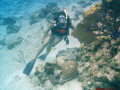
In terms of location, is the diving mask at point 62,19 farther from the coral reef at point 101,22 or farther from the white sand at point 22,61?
the white sand at point 22,61

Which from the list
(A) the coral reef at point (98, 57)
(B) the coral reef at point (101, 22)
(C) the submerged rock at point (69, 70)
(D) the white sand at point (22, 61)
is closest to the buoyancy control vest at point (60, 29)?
(B) the coral reef at point (101, 22)

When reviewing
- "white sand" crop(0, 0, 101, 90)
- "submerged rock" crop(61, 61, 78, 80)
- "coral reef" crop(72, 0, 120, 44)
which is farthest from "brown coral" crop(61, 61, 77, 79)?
"coral reef" crop(72, 0, 120, 44)

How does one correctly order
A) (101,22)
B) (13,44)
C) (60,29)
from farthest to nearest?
(13,44) < (60,29) < (101,22)

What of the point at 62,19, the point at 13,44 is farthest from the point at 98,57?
the point at 13,44

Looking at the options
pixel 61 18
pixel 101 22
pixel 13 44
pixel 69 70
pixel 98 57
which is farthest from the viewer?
pixel 13 44

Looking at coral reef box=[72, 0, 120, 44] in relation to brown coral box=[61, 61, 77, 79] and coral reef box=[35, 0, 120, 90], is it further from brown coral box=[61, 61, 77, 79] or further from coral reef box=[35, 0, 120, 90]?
brown coral box=[61, 61, 77, 79]

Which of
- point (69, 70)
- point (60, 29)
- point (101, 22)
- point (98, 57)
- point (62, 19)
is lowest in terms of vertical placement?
Result: point (69, 70)

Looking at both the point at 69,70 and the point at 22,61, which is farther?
the point at 22,61

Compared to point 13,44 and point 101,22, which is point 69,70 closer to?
point 101,22

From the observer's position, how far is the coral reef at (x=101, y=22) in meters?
3.04

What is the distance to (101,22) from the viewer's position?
344 centimetres

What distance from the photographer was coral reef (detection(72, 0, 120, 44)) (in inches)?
120

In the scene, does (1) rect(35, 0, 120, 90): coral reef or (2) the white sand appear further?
(2) the white sand

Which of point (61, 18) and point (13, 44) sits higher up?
point (61, 18)
